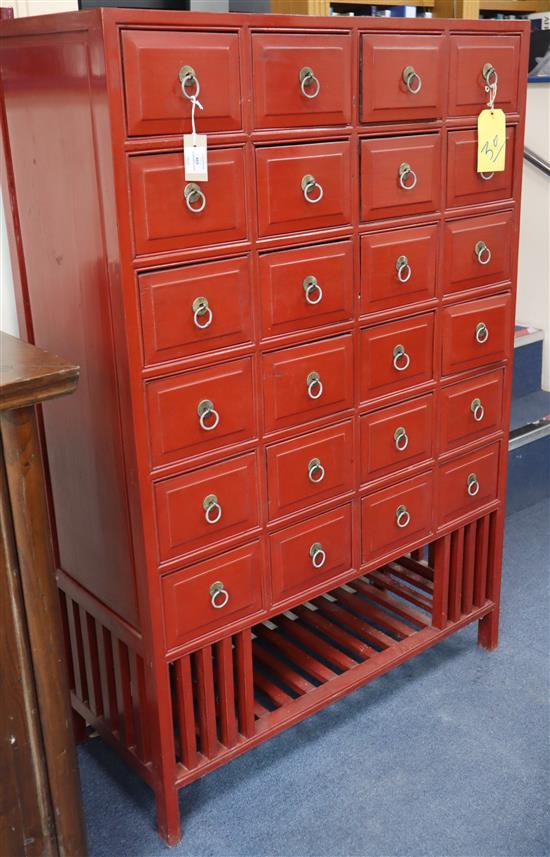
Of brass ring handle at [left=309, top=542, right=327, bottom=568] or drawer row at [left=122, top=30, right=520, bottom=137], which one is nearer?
drawer row at [left=122, top=30, right=520, bottom=137]

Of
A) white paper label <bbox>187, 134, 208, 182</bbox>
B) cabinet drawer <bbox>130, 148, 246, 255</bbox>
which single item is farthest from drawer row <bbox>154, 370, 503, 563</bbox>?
white paper label <bbox>187, 134, 208, 182</bbox>

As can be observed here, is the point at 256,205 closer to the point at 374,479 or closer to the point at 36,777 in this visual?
the point at 374,479

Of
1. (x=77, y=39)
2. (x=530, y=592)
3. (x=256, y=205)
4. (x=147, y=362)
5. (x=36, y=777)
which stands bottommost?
(x=530, y=592)

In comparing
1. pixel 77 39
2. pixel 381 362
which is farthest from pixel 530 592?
pixel 77 39

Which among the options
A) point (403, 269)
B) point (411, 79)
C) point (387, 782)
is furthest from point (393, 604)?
point (411, 79)

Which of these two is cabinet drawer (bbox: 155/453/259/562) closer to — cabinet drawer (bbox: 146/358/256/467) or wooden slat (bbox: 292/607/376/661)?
cabinet drawer (bbox: 146/358/256/467)

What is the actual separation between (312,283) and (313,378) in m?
0.19

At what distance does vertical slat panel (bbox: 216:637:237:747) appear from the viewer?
1839 mm

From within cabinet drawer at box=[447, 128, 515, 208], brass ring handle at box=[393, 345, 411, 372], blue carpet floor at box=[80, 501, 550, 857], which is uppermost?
cabinet drawer at box=[447, 128, 515, 208]

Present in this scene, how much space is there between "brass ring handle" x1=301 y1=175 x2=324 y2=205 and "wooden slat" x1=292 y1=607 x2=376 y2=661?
115 centimetres

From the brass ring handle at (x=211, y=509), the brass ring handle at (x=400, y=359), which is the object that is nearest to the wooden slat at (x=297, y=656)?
the brass ring handle at (x=211, y=509)

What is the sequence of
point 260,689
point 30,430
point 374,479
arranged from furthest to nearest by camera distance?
point 260,689 → point 374,479 → point 30,430

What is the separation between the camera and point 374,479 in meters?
1.98

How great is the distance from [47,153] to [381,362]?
0.79 meters
